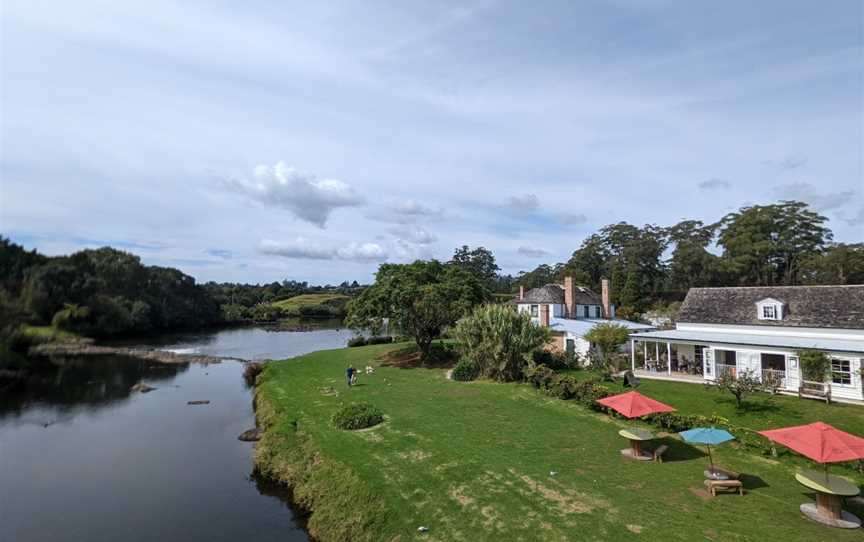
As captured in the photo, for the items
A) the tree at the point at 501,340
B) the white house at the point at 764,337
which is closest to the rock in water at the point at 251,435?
the tree at the point at 501,340

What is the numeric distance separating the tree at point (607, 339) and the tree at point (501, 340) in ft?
12.3

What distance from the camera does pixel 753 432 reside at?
16688 millimetres

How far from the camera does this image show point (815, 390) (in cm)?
2234

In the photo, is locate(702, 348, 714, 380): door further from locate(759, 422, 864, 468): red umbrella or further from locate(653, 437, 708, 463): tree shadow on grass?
locate(759, 422, 864, 468): red umbrella

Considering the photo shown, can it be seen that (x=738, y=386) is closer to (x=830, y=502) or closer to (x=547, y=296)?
(x=830, y=502)

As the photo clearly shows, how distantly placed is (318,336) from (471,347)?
53.5m

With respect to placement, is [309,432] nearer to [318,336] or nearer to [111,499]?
[111,499]

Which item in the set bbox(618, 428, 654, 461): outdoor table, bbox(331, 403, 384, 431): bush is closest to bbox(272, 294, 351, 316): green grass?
bbox(331, 403, 384, 431): bush

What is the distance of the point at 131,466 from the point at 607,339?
2797 cm

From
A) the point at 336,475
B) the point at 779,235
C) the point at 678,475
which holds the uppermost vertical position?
the point at 779,235

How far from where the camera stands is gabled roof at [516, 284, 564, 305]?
4384cm

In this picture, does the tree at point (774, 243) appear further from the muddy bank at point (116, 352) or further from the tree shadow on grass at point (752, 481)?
the muddy bank at point (116, 352)

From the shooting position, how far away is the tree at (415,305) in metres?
35.8

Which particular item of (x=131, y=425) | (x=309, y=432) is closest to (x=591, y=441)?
(x=309, y=432)
